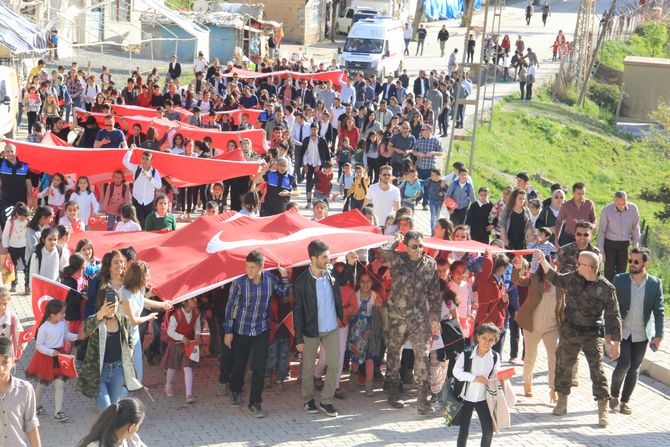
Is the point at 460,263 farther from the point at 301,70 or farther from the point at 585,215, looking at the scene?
the point at 301,70

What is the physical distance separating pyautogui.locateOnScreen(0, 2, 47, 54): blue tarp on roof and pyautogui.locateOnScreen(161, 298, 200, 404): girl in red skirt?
2310 centimetres

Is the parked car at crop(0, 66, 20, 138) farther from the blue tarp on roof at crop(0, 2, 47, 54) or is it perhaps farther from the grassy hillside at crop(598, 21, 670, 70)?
the grassy hillside at crop(598, 21, 670, 70)

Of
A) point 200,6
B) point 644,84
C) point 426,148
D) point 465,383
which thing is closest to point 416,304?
point 465,383

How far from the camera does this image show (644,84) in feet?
172

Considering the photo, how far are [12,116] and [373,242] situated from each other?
17.0 metres

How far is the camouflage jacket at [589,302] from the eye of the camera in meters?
10.9

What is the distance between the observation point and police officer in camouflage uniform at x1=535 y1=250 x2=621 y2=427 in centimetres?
1088

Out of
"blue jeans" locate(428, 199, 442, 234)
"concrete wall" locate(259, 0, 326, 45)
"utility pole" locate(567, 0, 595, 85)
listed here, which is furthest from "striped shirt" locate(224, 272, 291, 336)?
"concrete wall" locate(259, 0, 326, 45)

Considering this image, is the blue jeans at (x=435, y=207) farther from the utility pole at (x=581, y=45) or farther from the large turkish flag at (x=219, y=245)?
the utility pole at (x=581, y=45)

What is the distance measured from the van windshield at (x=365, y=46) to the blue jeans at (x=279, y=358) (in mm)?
33998

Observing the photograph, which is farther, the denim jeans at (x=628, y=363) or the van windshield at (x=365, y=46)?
the van windshield at (x=365, y=46)

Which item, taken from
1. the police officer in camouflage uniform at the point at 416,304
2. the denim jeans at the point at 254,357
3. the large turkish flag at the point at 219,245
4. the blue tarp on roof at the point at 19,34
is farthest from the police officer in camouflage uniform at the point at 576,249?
the blue tarp on roof at the point at 19,34

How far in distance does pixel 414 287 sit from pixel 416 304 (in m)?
0.18

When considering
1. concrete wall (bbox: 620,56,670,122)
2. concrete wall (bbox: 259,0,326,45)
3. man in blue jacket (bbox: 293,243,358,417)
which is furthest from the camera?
concrete wall (bbox: 259,0,326,45)
